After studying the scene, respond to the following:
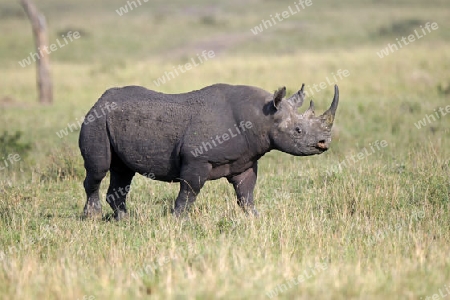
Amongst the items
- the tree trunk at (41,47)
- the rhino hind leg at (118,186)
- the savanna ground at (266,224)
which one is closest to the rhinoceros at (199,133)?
the rhino hind leg at (118,186)

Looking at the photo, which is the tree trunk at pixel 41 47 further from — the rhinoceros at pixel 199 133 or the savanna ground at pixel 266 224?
the rhinoceros at pixel 199 133

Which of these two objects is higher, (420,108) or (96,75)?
(96,75)

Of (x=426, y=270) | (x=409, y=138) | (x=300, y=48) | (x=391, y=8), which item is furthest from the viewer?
(x=391, y=8)

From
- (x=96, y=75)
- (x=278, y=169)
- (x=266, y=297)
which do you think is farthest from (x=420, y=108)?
(x=96, y=75)

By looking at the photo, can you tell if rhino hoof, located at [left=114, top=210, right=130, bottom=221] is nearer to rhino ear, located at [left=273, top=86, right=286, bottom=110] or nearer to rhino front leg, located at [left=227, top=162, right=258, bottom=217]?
rhino front leg, located at [left=227, top=162, right=258, bottom=217]

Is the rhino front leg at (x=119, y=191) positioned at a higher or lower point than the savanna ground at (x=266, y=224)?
higher

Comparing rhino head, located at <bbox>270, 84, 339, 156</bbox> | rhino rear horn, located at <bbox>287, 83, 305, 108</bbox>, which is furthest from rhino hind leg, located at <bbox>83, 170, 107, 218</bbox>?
rhino rear horn, located at <bbox>287, 83, 305, 108</bbox>

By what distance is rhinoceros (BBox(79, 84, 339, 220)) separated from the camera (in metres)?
8.70

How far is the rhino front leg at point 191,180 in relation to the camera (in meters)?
8.73

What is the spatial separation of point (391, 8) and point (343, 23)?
1823 cm

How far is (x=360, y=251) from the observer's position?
7.20 metres

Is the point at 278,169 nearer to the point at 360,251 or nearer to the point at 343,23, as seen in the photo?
the point at 360,251

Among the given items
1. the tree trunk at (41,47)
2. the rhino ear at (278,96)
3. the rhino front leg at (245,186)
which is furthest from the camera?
the tree trunk at (41,47)

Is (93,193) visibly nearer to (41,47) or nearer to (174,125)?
(174,125)
